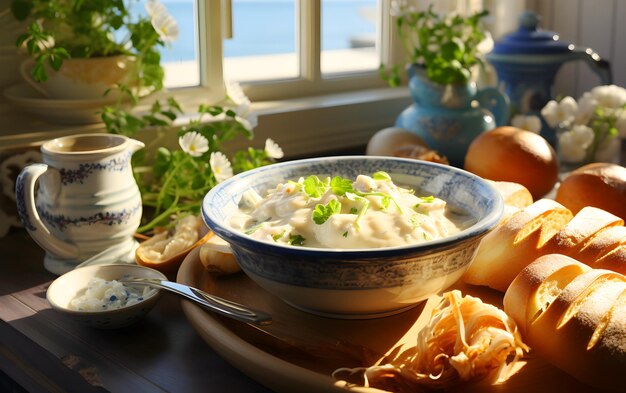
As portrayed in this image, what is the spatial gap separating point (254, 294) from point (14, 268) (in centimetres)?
42

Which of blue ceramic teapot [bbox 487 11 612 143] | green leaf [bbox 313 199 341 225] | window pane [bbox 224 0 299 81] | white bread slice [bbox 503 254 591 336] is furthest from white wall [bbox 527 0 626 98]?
green leaf [bbox 313 199 341 225]

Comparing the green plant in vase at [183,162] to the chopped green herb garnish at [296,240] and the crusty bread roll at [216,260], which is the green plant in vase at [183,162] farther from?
the chopped green herb garnish at [296,240]

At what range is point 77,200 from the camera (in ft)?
3.56

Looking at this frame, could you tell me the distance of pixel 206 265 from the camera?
1.01m

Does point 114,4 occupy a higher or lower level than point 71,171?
higher

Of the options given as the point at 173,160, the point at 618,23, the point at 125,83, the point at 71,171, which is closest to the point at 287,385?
the point at 71,171

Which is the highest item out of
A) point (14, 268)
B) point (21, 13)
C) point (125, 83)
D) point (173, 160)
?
point (21, 13)

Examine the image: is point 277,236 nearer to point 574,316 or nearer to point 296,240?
point 296,240

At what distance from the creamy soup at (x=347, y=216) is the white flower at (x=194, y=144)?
12.4 inches

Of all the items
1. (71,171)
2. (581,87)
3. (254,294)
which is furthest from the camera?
(581,87)

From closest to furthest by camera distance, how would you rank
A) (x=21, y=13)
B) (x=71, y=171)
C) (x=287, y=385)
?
(x=287, y=385), (x=71, y=171), (x=21, y=13)

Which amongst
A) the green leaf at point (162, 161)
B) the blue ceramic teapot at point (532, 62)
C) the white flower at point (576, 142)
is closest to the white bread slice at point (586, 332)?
the green leaf at point (162, 161)

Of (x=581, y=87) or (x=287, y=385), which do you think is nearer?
(x=287, y=385)

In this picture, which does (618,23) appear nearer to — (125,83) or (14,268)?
(125,83)
